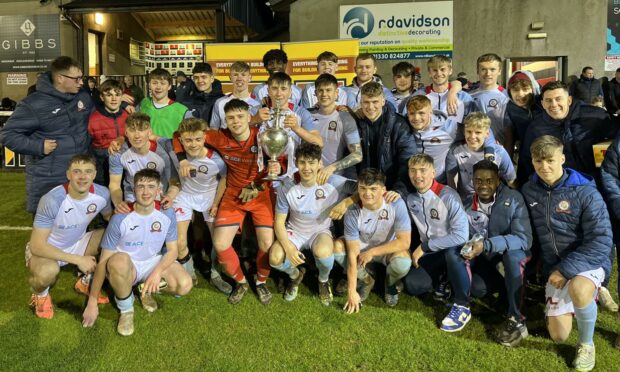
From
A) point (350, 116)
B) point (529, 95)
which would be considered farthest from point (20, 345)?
point (529, 95)

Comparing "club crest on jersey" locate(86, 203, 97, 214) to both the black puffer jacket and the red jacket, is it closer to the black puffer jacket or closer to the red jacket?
the black puffer jacket

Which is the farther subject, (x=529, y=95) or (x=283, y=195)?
(x=529, y=95)

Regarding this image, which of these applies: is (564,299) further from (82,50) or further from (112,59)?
(112,59)

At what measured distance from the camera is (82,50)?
16047 mm

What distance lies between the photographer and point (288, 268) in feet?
12.8

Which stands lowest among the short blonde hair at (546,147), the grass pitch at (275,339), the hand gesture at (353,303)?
the grass pitch at (275,339)

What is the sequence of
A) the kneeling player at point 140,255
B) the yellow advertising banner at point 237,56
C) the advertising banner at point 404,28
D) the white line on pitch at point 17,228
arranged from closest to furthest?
the kneeling player at point 140,255
the white line on pitch at point 17,228
the yellow advertising banner at point 237,56
the advertising banner at point 404,28

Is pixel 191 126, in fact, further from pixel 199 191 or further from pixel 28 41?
pixel 28 41

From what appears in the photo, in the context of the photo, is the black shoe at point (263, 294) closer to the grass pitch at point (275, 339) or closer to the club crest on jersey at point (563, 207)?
the grass pitch at point (275, 339)

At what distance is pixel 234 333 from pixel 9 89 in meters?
17.6

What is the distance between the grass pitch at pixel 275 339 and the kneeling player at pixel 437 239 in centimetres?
14

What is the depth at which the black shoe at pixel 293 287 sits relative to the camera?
392 centimetres

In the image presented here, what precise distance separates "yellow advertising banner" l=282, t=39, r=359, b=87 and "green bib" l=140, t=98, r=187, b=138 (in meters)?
6.54

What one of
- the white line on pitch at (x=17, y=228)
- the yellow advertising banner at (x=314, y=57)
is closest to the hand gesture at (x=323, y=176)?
the white line on pitch at (x=17, y=228)
